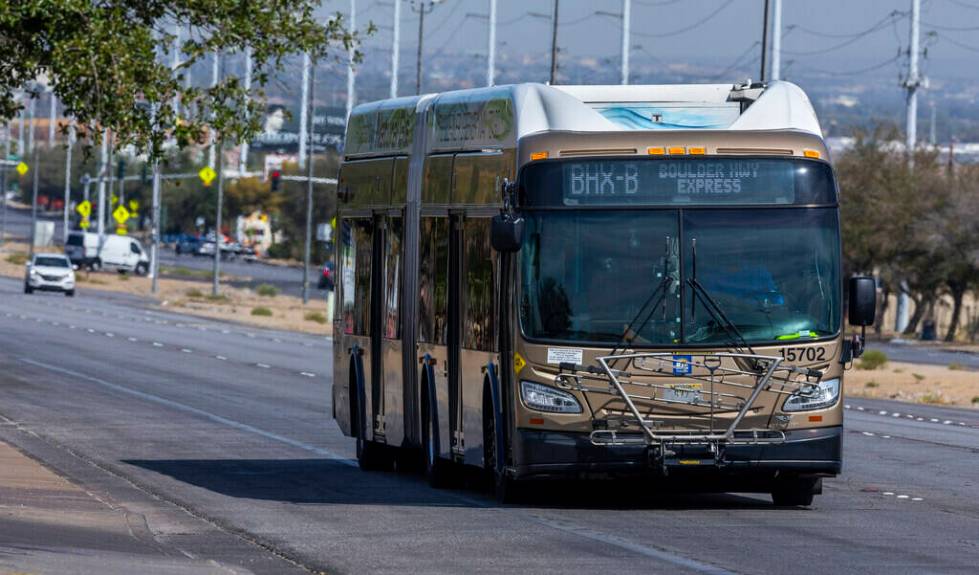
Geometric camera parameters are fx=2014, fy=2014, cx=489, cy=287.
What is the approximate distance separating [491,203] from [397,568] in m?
4.23

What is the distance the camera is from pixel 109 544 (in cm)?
1241

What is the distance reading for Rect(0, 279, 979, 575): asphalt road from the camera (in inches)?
471

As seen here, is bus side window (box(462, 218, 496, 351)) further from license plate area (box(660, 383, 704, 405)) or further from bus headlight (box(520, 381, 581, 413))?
license plate area (box(660, 383, 704, 405))

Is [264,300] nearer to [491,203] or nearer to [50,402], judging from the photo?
[50,402]

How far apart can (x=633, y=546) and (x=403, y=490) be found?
4.65m

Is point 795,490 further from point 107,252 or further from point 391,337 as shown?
point 107,252

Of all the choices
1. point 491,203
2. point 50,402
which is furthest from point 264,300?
point 491,203

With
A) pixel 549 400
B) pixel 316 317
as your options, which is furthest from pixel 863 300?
pixel 316 317

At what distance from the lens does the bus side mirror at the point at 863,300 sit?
14.3 m

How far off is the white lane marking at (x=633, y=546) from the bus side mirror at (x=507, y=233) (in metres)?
1.94

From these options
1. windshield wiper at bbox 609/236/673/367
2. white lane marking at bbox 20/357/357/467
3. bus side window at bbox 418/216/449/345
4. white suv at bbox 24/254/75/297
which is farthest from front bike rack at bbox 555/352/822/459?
white suv at bbox 24/254/75/297

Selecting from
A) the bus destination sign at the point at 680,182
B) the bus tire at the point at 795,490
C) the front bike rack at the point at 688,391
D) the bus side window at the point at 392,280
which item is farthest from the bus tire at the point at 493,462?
the bus side window at the point at 392,280

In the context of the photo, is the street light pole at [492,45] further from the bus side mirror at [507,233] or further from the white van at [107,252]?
the bus side mirror at [507,233]

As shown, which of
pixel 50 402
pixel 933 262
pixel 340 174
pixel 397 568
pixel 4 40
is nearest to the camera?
pixel 397 568
